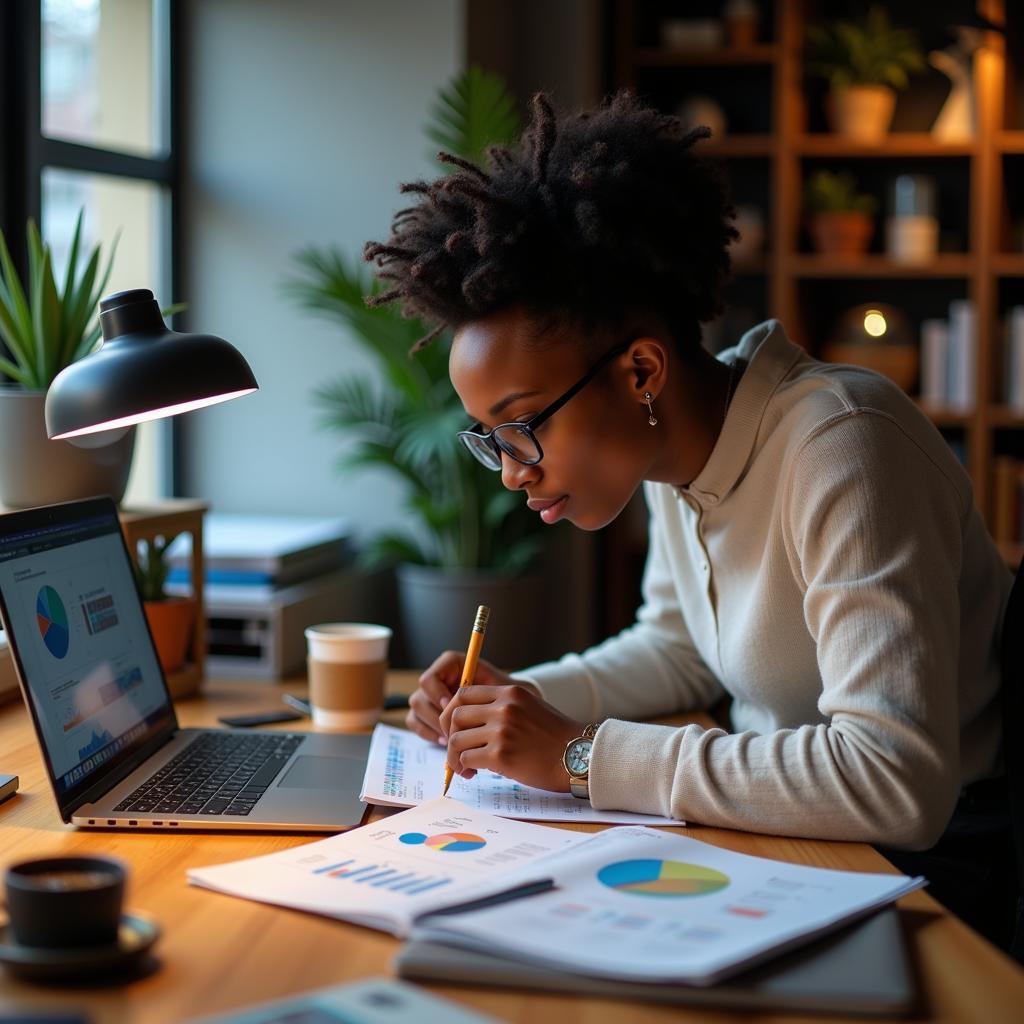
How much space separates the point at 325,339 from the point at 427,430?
42 cm

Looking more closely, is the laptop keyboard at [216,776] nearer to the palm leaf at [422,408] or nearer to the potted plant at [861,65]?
the palm leaf at [422,408]

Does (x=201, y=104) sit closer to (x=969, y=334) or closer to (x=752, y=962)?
(x=969, y=334)

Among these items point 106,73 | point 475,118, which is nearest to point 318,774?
point 475,118

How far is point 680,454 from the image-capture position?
58.4 inches

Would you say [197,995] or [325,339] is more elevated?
[325,339]

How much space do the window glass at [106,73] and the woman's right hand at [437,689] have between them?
1506mm

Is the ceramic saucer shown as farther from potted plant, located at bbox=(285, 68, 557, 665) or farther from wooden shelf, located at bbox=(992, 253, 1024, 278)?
wooden shelf, located at bbox=(992, 253, 1024, 278)

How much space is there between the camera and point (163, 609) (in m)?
1.76

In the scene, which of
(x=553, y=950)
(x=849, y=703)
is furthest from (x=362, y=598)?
(x=553, y=950)

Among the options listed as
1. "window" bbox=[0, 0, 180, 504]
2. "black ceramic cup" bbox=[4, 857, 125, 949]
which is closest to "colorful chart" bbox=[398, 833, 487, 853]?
"black ceramic cup" bbox=[4, 857, 125, 949]

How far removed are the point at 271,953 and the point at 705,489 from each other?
782mm

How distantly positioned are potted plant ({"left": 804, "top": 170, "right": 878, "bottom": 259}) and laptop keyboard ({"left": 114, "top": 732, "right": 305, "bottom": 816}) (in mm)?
2714

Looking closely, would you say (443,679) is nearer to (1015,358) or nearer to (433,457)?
(433,457)

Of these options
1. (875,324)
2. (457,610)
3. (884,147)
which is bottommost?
(457,610)
